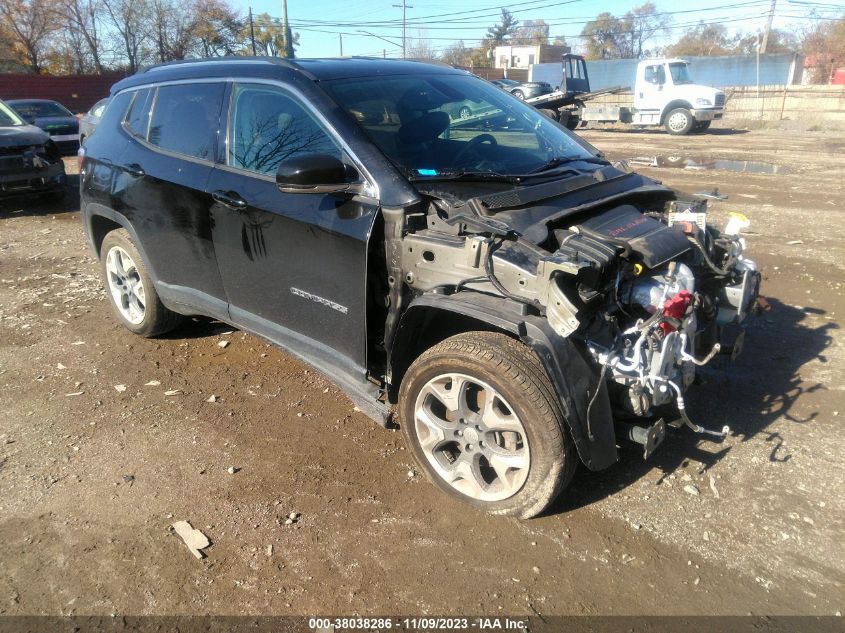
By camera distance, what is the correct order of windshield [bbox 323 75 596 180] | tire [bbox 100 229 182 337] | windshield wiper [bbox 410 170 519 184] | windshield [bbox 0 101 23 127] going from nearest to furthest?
windshield wiper [bbox 410 170 519 184] < windshield [bbox 323 75 596 180] < tire [bbox 100 229 182 337] < windshield [bbox 0 101 23 127]

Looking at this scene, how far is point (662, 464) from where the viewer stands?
11.2 ft

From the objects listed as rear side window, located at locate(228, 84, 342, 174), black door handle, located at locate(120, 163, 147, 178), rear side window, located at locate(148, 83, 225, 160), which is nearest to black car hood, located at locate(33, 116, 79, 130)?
black door handle, located at locate(120, 163, 147, 178)

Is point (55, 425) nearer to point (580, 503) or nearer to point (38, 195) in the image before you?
point (580, 503)

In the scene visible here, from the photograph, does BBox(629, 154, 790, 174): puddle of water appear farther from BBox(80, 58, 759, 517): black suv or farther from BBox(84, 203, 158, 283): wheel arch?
BBox(84, 203, 158, 283): wheel arch

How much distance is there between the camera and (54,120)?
1720 centimetres

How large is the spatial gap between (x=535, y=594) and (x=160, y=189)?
334 cm

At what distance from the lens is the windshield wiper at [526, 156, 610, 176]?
141 inches

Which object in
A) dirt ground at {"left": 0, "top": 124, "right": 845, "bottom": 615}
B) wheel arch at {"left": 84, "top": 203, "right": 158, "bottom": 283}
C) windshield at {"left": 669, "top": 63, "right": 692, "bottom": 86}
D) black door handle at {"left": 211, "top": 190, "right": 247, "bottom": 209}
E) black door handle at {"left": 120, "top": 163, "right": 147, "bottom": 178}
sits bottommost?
dirt ground at {"left": 0, "top": 124, "right": 845, "bottom": 615}

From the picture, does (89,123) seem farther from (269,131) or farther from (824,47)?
(824,47)

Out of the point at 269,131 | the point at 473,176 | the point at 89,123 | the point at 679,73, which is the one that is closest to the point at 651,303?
the point at 473,176

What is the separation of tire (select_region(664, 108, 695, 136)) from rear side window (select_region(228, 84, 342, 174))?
22.0 metres

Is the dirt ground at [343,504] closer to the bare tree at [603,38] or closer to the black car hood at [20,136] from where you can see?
the black car hood at [20,136]

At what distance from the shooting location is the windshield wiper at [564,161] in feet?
11.7

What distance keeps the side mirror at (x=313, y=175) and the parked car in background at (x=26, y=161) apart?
8.77 meters
